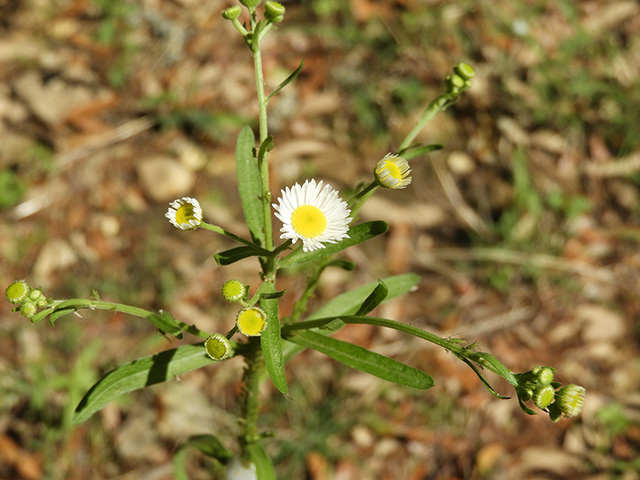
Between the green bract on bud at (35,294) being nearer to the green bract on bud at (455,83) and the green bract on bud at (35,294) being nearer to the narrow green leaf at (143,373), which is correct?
the narrow green leaf at (143,373)

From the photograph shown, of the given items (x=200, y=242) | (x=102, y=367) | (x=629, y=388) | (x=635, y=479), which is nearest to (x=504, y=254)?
(x=629, y=388)

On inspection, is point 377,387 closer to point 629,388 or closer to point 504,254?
point 504,254

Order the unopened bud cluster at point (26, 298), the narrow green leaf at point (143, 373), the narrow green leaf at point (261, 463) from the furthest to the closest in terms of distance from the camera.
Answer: the narrow green leaf at point (261, 463), the narrow green leaf at point (143, 373), the unopened bud cluster at point (26, 298)

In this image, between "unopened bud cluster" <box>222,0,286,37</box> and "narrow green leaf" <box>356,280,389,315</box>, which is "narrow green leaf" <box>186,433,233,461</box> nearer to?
"narrow green leaf" <box>356,280,389,315</box>

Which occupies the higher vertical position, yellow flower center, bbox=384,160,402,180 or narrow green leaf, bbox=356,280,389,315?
yellow flower center, bbox=384,160,402,180

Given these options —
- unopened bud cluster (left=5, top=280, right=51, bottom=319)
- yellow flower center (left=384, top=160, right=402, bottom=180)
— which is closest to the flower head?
yellow flower center (left=384, top=160, right=402, bottom=180)

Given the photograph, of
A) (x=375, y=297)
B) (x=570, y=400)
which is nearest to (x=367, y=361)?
(x=375, y=297)

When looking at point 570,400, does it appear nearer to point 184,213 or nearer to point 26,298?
point 184,213

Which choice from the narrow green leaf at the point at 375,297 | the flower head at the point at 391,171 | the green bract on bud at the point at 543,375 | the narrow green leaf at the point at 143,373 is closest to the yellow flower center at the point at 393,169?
the flower head at the point at 391,171
